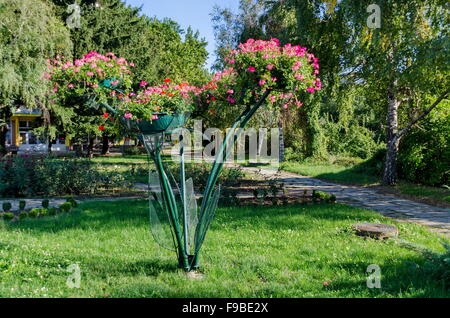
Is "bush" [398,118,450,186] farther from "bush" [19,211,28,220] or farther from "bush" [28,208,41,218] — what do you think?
"bush" [19,211,28,220]

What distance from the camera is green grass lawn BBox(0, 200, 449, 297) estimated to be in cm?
411

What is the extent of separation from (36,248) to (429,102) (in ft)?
43.4

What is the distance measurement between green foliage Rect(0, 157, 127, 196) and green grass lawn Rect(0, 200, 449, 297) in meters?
3.51

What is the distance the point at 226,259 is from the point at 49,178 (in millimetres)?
7917

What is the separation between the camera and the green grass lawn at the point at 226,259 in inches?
162

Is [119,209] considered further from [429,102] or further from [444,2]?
[429,102]

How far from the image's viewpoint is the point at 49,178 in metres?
11.3

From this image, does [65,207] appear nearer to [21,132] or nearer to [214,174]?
[214,174]

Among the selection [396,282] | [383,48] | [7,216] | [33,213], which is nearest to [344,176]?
[383,48]

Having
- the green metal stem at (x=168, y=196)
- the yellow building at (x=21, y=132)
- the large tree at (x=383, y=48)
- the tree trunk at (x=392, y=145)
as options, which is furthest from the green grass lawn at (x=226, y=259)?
the yellow building at (x=21, y=132)

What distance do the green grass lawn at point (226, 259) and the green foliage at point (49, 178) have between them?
3.51 meters

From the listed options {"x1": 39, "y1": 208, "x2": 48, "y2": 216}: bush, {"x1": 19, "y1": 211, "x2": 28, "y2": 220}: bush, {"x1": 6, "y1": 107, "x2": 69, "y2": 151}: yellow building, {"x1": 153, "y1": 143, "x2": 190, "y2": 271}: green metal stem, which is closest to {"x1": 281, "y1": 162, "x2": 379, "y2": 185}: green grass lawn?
{"x1": 39, "y1": 208, "x2": 48, "y2": 216}: bush

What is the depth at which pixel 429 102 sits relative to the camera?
1382cm
